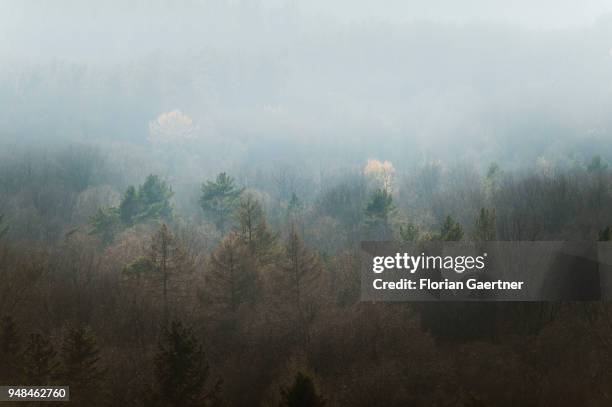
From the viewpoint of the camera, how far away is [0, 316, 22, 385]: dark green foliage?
3331 cm

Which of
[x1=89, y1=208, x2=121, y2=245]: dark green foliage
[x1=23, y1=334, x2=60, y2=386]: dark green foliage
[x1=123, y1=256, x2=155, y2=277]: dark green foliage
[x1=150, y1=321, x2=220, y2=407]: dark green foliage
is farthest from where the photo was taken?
[x1=89, y1=208, x2=121, y2=245]: dark green foliage

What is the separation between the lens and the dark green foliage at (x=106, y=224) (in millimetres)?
66062

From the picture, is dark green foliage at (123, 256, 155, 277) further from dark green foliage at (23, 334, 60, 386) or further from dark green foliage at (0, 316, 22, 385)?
dark green foliage at (23, 334, 60, 386)

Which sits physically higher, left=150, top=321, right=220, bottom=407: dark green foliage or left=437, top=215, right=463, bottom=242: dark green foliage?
left=437, top=215, right=463, bottom=242: dark green foliage

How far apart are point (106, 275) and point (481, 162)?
116m

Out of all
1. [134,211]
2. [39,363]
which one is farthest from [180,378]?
[134,211]

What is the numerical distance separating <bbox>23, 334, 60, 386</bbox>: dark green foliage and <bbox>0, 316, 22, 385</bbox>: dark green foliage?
0.70 meters

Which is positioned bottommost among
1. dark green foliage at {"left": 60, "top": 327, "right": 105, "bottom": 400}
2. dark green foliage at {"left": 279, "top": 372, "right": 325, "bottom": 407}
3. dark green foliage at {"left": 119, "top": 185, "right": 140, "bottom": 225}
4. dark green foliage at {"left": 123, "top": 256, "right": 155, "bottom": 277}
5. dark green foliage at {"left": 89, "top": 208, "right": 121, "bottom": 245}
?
dark green foliage at {"left": 279, "top": 372, "right": 325, "bottom": 407}

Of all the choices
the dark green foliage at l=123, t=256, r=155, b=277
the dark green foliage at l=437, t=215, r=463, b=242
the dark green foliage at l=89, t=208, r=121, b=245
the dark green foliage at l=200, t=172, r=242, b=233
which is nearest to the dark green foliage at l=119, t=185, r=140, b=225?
the dark green foliage at l=89, t=208, r=121, b=245

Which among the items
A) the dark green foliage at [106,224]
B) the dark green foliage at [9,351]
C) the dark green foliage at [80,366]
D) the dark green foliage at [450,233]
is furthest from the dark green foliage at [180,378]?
the dark green foliage at [106,224]

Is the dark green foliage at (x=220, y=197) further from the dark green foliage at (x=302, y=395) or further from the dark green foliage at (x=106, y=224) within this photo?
the dark green foliage at (x=302, y=395)

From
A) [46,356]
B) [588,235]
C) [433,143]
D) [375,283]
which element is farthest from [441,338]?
[433,143]

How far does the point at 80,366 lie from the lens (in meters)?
33.9

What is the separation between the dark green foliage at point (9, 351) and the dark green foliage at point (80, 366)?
2.61 metres
